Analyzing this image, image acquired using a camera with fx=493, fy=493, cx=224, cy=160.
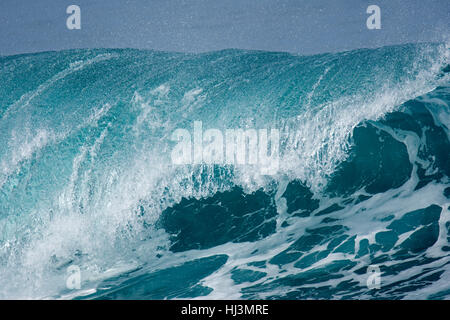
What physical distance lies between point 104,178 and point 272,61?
3.78 m

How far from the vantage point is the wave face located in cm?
474

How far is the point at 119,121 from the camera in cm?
635

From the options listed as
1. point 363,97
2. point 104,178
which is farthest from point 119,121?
point 363,97

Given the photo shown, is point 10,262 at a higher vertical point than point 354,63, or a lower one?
lower

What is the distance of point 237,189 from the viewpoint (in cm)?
582

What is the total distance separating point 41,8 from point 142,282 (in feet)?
18.7

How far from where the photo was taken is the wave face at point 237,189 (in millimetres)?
4738

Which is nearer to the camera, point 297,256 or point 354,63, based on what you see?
point 297,256

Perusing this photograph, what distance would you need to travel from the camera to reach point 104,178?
19.0ft
